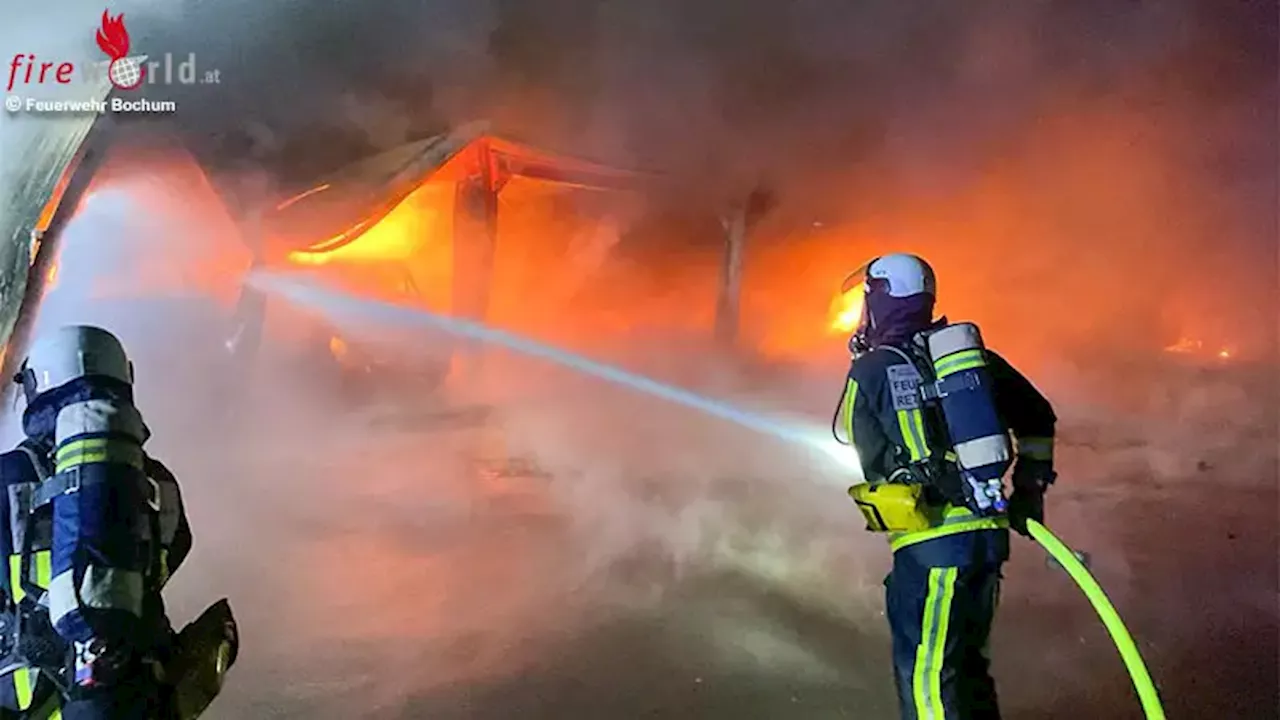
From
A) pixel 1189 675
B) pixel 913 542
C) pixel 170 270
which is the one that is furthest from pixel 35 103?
pixel 1189 675

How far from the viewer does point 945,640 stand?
7.45 ft

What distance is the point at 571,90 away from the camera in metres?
3.54

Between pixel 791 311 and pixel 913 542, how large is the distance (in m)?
1.60

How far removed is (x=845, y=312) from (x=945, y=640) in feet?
5.70

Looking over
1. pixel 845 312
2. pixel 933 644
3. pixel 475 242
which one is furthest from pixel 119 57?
pixel 933 644

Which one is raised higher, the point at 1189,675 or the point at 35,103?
the point at 35,103

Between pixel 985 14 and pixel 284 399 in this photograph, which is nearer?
pixel 284 399

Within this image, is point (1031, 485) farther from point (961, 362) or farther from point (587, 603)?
point (587, 603)

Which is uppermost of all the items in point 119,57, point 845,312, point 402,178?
point 119,57

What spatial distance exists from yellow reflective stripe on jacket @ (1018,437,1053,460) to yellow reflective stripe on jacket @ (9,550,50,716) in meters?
2.01

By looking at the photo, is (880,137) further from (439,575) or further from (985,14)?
(439,575)

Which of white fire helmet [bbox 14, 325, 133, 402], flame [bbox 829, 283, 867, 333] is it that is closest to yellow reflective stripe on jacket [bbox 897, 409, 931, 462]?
flame [bbox 829, 283, 867, 333]

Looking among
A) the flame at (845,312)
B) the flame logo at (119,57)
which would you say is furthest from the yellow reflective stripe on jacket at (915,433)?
the flame logo at (119,57)

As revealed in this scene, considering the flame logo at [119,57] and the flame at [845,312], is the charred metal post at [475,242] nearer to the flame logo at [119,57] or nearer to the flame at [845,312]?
the flame logo at [119,57]
